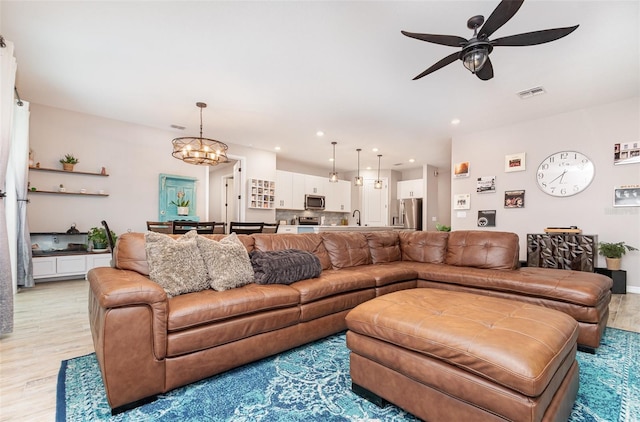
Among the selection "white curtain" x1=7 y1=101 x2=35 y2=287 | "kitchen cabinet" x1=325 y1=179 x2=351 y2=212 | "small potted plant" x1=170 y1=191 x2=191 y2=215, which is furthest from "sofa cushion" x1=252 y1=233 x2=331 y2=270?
"kitchen cabinet" x1=325 y1=179 x2=351 y2=212

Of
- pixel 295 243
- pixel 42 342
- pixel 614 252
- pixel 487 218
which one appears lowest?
pixel 42 342

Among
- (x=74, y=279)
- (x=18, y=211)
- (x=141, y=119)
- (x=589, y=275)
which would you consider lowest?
(x=74, y=279)

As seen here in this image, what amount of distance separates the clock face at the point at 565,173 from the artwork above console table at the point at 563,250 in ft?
2.57

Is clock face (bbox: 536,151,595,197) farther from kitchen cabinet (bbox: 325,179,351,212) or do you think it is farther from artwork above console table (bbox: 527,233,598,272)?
kitchen cabinet (bbox: 325,179,351,212)

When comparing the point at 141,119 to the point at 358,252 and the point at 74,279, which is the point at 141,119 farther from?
the point at 358,252

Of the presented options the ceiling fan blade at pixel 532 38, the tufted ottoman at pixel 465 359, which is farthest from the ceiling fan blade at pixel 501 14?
the tufted ottoman at pixel 465 359

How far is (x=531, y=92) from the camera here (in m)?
3.89

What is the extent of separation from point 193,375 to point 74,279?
460 cm

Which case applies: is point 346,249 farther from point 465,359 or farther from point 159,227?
point 159,227

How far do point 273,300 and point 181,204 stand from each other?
4615 mm

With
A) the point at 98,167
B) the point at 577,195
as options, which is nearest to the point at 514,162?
the point at 577,195

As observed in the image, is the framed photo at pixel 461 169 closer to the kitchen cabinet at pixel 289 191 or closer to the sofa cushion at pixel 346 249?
the sofa cushion at pixel 346 249

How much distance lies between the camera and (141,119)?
513 centimetres

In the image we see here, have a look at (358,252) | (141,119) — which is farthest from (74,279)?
(358,252)
